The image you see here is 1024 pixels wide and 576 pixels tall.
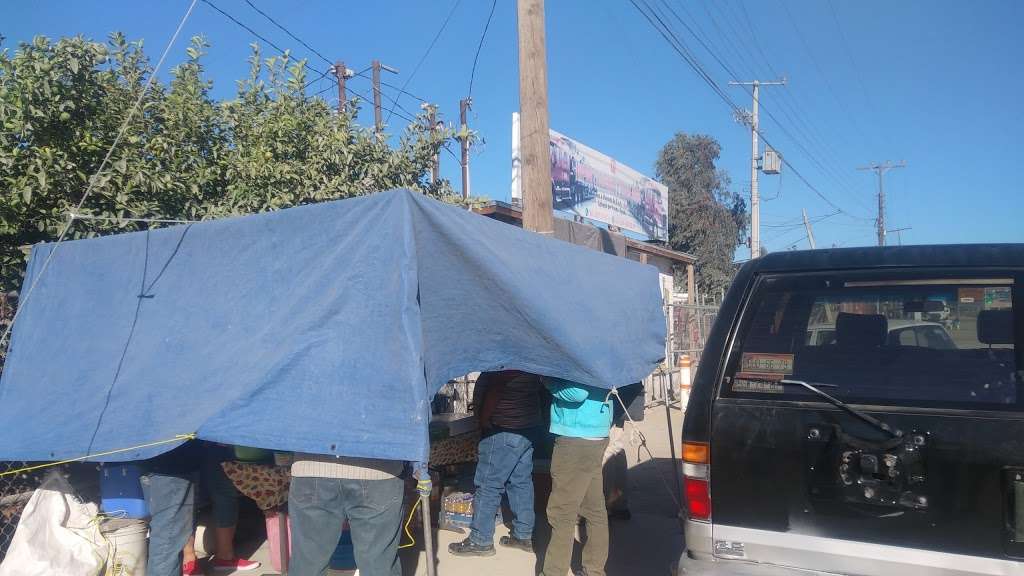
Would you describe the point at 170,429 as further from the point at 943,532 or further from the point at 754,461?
the point at 943,532

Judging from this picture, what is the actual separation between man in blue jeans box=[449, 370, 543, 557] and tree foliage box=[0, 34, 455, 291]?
9.43ft

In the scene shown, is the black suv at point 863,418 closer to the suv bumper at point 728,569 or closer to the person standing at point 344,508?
the suv bumper at point 728,569

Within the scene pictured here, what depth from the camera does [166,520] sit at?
425 centimetres

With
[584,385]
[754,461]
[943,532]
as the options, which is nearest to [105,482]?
[584,385]

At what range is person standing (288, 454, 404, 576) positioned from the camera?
3.51 m

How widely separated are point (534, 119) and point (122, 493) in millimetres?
4619

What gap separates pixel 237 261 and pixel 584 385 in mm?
2050

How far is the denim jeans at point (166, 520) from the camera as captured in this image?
4.21 meters

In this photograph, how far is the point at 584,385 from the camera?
4.26 meters

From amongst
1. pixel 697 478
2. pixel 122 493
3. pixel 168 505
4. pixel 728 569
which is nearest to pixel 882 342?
pixel 697 478

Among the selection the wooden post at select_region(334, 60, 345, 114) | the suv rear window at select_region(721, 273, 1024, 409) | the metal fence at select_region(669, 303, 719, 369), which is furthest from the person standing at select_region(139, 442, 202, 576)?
the wooden post at select_region(334, 60, 345, 114)

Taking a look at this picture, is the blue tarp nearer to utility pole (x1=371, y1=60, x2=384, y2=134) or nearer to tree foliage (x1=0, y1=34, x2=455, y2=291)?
tree foliage (x1=0, y1=34, x2=455, y2=291)

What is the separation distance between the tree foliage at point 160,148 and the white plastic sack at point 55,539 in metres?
1.83

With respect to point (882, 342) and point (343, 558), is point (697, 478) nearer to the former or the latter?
point (882, 342)
